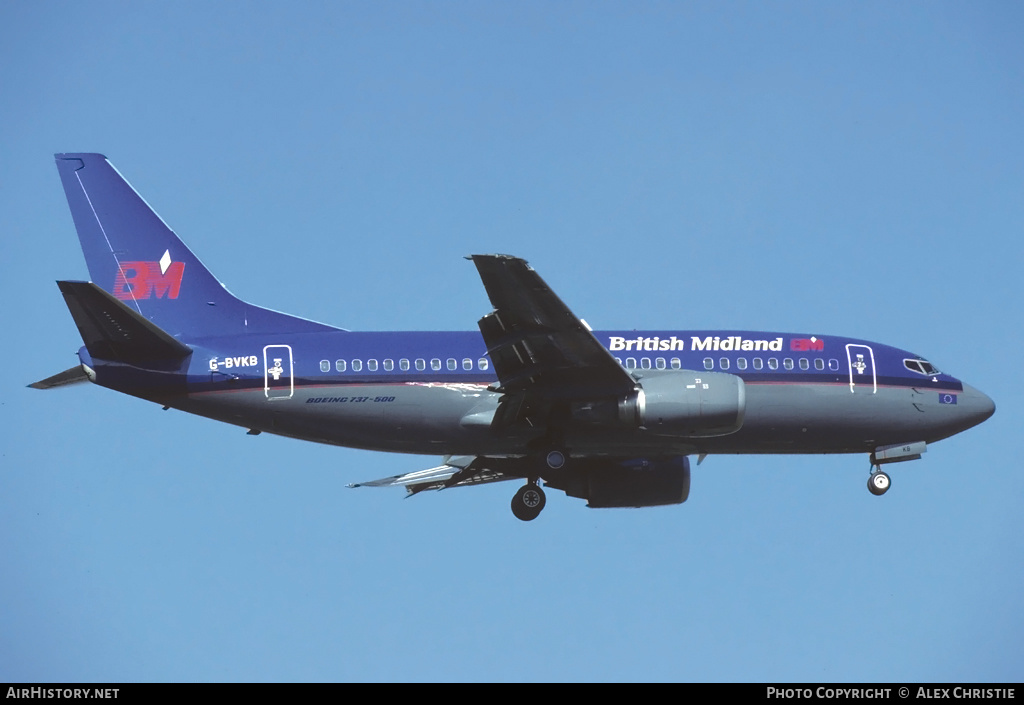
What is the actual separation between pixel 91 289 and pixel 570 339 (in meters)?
10.7

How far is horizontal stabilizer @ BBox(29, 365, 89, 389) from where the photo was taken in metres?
36.8

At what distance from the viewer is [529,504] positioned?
126ft

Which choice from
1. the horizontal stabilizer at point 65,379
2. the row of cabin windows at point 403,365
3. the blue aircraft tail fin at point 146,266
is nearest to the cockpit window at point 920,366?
the row of cabin windows at point 403,365

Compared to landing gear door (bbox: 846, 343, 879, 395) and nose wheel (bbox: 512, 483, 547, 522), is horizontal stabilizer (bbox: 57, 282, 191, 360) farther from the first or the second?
landing gear door (bbox: 846, 343, 879, 395)

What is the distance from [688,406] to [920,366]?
325 inches

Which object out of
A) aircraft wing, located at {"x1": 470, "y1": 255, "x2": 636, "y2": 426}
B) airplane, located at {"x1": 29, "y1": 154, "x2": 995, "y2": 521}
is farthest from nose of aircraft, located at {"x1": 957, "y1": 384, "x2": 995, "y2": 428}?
aircraft wing, located at {"x1": 470, "y1": 255, "x2": 636, "y2": 426}

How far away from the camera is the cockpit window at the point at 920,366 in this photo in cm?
4047

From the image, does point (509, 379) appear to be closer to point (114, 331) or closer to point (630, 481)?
point (630, 481)

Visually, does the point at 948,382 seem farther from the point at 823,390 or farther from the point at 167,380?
the point at 167,380

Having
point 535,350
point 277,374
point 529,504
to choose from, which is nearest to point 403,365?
point 277,374

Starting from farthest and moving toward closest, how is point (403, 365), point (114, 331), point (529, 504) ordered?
point (529, 504) < point (403, 365) < point (114, 331)
